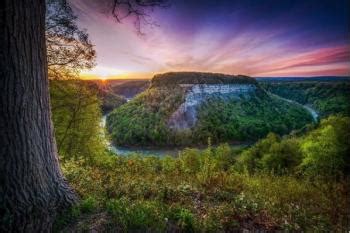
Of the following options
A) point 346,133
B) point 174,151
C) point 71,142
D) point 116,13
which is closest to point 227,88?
point 174,151

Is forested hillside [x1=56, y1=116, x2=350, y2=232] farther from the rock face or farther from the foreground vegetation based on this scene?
the rock face

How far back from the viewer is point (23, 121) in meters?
3.86

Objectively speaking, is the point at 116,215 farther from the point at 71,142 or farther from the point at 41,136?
the point at 71,142

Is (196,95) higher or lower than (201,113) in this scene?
higher

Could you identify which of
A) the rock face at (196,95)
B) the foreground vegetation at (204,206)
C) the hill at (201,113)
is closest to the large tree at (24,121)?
the foreground vegetation at (204,206)

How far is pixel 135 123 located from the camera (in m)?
87.2

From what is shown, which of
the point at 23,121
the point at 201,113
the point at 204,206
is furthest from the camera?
the point at 201,113

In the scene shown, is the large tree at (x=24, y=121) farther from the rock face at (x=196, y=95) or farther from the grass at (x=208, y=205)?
the rock face at (x=196, y=95)

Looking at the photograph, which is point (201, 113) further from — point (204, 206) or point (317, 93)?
point (204, 206)

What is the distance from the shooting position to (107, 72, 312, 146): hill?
285 feet

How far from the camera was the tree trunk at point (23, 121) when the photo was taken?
3713 mm

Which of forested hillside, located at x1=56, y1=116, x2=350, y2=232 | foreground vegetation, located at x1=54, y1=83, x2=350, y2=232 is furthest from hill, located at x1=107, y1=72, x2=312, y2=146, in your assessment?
forested hillside, located at x1=56, y1=116, x2=350, y2=232

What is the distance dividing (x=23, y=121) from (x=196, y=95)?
99163mm

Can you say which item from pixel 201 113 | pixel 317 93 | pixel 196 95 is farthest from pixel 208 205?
pixel 196 95
